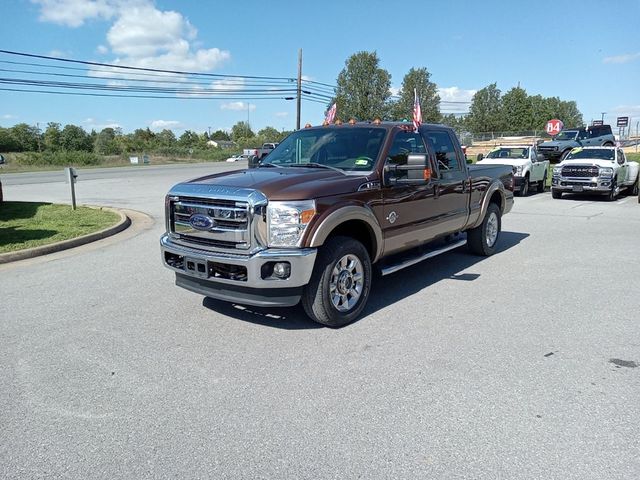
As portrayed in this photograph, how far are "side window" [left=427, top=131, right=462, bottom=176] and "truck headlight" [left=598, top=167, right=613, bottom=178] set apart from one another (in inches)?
448

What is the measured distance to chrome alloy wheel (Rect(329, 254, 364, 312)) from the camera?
182 inches

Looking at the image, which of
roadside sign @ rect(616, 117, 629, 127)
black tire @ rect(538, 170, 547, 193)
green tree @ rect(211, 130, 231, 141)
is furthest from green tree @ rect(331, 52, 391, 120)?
green tree @ rect(211, 130, 231, 141)

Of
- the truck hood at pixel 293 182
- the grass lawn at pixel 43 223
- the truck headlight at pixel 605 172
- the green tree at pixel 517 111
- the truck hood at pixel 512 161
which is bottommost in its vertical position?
the grass lawn at pixel 43 223

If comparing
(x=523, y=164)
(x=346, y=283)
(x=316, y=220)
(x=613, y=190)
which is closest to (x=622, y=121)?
(x=523, y=164)

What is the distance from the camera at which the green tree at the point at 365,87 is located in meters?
62.7

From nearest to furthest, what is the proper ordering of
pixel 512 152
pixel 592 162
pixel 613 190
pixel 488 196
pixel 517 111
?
1. pixel 488 196
2. pixel 613 190
3. pixel 592 162
4. pixel 512 152
5. pixel 517 111

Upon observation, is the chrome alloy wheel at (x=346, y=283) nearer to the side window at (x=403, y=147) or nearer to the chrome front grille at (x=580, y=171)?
the side window at (x=403, y=147)

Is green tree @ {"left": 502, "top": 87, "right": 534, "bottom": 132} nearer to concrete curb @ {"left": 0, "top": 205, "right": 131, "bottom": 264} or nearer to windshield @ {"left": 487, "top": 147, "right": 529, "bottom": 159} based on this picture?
windshield @ {"left": 487, "top": 147, "right": 529, "bottom": 159}

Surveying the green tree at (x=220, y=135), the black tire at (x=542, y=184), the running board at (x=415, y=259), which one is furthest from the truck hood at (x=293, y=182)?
the green tree at (x=220, y=135)

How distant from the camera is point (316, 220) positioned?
4328 mm

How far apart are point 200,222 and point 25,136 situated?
11005 centimetres

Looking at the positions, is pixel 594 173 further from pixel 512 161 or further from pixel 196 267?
pixel 196 267

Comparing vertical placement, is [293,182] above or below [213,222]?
above

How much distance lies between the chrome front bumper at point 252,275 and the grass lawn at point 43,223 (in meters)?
5.06
